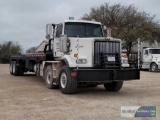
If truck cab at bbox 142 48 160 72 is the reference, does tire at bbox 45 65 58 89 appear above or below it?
below

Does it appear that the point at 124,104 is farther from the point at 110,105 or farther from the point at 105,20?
the point at 105,20

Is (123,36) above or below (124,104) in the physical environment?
above

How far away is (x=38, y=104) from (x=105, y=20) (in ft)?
110

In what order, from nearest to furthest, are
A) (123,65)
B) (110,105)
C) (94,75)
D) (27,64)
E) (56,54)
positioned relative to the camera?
(110,105) < (94,75) < (123,65) < (56,54) < (27,64)

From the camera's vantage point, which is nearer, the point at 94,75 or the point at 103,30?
the point at 94,75

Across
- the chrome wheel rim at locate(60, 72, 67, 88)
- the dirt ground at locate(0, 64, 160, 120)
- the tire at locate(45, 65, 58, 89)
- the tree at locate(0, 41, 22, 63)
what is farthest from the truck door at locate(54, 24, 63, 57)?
the tree at locate(0, 41, 22, 63)

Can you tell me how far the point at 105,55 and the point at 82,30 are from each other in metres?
1.91

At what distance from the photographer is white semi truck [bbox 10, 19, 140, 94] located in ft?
35.2

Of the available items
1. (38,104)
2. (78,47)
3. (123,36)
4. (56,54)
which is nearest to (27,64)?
(56,54)

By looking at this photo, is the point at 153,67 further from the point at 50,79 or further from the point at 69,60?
the point at 69,60

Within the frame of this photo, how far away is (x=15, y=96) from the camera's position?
10.6 metres

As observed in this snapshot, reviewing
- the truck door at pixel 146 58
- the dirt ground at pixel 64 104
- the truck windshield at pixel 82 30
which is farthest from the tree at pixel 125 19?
the dirt ground at pixel 64 104

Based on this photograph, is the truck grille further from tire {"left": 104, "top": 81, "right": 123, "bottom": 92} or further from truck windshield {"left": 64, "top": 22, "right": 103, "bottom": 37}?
truck windshield {"left": 64, "top": 22, "right": 103, "bottom": 37}

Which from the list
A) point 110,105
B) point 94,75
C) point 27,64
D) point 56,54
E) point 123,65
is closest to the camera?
point 110,105
